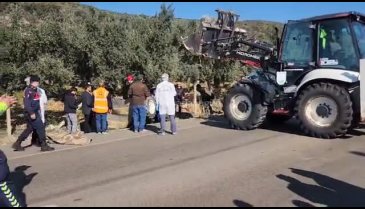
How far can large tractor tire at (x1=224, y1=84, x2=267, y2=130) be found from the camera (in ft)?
44.0

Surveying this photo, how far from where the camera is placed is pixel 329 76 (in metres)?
12.1

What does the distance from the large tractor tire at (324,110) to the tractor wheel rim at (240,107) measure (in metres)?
1.54

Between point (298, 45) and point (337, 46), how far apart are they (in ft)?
3.73

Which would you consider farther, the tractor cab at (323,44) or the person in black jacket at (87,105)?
the person in black jacket at (87,105)

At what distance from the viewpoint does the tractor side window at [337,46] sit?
12117mm

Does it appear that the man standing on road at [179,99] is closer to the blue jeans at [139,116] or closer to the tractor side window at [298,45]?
the blue jeans at [139,116]

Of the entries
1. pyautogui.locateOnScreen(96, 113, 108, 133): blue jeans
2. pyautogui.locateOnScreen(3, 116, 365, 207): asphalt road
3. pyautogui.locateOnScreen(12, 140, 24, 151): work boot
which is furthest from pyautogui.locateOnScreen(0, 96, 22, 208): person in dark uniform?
pyautogui.locateOnScreen(96, 113, 108, 133): blue jeans

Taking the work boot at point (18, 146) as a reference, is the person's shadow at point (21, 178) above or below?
below

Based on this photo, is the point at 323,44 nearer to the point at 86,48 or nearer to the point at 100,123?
the point at 100,123

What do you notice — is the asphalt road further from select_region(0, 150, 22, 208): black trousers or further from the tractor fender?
the tractor fender

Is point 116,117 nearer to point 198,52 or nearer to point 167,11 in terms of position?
point 198,52

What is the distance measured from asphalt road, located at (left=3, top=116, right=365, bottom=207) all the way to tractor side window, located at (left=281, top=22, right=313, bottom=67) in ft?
6.35

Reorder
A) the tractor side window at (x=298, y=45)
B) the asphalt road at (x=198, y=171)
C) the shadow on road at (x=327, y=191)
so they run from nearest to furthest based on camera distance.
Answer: the shadow on road at (x=327, y=191) < the asphalt road at (x=198, y=171) < the tractor side window at (x=298, y=45)

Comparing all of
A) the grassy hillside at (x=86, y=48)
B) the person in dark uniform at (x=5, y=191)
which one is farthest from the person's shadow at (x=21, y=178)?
the grassy hillside at (x=86, y=48)
